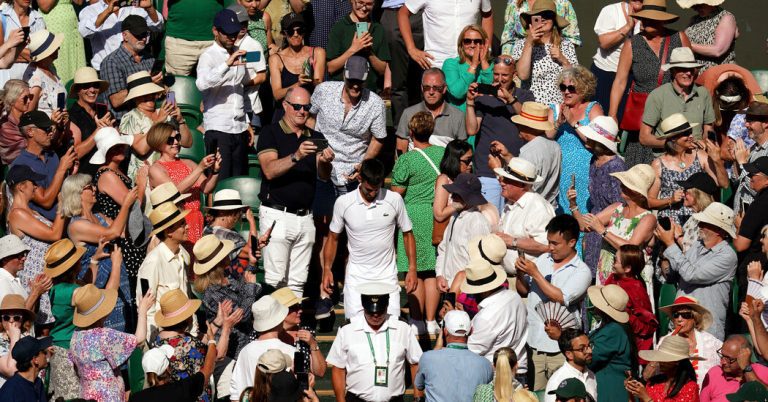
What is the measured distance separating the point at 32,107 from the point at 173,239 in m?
2.63

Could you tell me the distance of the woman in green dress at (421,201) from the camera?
12867 millimetres

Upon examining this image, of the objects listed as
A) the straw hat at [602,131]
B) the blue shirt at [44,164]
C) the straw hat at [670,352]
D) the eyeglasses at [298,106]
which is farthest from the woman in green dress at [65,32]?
the straw hat at [670,352]

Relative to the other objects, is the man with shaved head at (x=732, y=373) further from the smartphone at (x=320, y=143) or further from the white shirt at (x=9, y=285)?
the white shirt at (x=9, y=285)

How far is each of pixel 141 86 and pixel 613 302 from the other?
201 inches

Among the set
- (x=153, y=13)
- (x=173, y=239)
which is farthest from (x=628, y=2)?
(x=173, y=239)

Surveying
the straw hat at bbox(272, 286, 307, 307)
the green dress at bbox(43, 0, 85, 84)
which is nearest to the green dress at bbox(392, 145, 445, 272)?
the straw hat at bbox(272, 286, 307, 307)

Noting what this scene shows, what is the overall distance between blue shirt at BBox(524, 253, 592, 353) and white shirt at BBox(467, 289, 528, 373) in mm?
272

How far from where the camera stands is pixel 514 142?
45.8 feet

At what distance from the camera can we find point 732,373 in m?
10.8

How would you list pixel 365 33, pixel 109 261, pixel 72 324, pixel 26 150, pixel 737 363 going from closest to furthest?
pixel 737 363 → pixel 72 324 → pixel 109 261 → pixel 26 150 → pixel 365 33

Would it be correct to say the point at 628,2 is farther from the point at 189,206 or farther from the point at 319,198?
the point at 189,206

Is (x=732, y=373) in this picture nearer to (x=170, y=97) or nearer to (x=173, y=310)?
(x=173, y=310)

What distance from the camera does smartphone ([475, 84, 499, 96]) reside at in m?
14.2

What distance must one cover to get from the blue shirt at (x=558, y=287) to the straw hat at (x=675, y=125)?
2.12 metres
